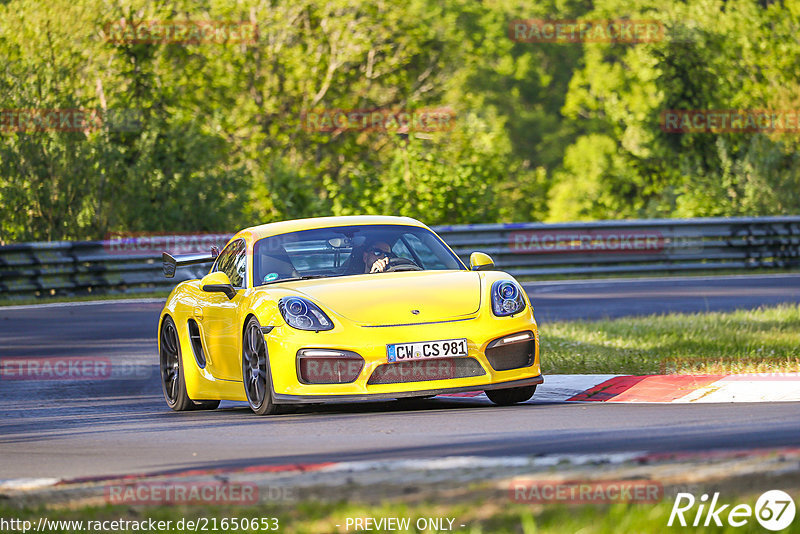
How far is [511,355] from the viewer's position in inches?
359

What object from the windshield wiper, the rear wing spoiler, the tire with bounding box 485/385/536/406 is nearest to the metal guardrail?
the rear wing spoiler

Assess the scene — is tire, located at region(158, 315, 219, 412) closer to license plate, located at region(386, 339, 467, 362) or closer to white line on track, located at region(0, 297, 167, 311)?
license plate, located at region(386, 339, 467, 362)

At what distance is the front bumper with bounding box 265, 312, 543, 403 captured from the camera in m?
8.84

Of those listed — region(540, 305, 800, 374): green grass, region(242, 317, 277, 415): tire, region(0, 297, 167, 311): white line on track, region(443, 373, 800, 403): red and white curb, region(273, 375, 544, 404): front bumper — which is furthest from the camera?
region(0, 297, 167, 311): white line on track

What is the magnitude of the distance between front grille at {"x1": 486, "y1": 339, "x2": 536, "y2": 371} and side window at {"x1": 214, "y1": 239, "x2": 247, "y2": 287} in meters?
2.05

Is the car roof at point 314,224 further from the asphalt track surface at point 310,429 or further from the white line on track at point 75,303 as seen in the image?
the white line on track at point 75,303

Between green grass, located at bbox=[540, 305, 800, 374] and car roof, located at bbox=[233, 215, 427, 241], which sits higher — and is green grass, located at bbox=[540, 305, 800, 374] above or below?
below

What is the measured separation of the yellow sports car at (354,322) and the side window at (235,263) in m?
0.02

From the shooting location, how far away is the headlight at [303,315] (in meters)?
8.99

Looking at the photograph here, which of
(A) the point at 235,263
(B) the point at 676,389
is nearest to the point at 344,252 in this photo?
(A) the point at 235,263

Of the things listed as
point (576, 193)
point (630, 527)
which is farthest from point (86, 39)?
point (576, 193)

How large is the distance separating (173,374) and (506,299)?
9.81ft

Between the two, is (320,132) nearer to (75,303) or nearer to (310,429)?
(75,303)

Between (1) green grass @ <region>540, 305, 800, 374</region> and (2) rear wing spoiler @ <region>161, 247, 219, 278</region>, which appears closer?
(2) rear wing spoiler @ <region>161, 247, 219, 278</region>
